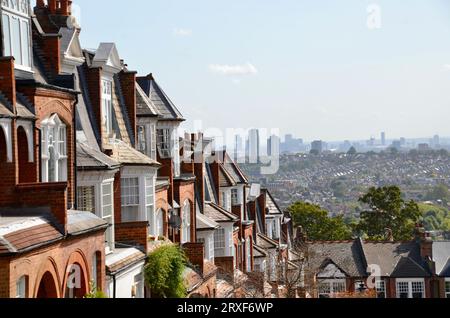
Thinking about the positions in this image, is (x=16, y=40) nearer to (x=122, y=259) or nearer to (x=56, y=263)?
(x=56, y=263)

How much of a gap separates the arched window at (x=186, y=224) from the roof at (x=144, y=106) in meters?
4.70

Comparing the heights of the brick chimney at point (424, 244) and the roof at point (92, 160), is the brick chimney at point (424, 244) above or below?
below

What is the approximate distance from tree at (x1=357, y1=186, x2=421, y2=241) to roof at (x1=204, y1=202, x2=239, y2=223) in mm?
45527

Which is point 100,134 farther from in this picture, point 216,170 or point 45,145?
point 216,170

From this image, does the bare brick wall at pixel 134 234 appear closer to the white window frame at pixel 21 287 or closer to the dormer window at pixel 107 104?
the dormer window at pixel 107 104

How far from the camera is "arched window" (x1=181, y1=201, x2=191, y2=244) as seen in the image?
34.7 m

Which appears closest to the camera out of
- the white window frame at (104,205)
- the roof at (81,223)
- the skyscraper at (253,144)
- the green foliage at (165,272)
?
the roof at (81,223)

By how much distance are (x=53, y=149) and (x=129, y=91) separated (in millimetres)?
9286

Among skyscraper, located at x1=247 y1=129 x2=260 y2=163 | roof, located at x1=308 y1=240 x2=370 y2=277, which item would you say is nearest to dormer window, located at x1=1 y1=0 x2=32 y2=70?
skyscraper, located at x1=247 y1=129 x2=260 y2=163

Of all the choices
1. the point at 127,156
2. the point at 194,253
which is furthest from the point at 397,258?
the point at 127,156

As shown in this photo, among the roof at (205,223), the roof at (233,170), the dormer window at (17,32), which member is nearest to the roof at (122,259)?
the dormer window at (17,32)

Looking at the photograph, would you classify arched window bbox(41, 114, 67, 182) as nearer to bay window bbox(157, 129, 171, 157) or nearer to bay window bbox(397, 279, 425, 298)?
bay window bbox(157, 129, 171, 157)

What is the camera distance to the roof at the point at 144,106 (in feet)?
103
